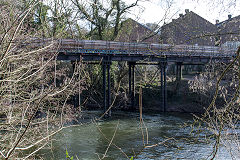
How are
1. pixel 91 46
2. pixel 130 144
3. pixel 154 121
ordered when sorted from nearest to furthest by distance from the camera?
pixel 130 144 < pixel 154 121 < pixel 91 46

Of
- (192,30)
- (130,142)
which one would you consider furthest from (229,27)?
(130,142)

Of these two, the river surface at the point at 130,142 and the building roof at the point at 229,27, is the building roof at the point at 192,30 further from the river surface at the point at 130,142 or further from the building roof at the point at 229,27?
the river surface at the point at 130,142

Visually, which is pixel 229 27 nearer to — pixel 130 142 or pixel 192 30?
pixel 192 30

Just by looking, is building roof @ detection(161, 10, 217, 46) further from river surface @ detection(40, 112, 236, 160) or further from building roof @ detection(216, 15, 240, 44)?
river surface @ detection(40, 112, 236, 160)

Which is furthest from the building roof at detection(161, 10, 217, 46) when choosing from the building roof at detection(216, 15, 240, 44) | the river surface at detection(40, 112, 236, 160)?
the river surface at detection(40, 112, 236, 160)

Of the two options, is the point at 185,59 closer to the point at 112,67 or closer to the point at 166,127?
the point at 112,67

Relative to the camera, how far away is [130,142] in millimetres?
13219

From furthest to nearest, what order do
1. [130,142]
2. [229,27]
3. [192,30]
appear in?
[130,142] < [229,27] < [192,30]

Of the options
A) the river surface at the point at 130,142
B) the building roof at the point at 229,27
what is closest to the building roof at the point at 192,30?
the building roof at the point at 229,27

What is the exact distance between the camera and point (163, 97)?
24.3m

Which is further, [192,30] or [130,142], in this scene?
[130,142]

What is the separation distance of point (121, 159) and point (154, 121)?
858 cm

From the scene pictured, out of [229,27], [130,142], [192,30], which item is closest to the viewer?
[192,30]

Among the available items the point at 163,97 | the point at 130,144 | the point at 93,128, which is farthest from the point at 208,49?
the point at 130,144
